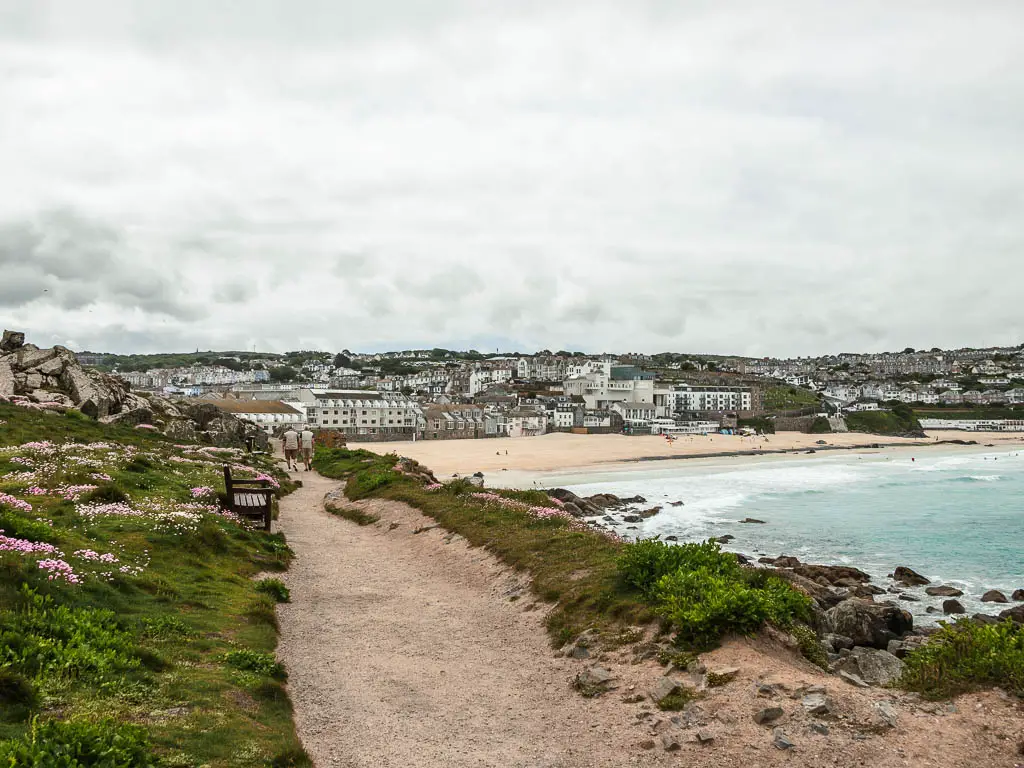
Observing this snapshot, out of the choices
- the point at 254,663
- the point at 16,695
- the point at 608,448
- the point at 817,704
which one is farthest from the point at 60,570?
A: the point at 608,448

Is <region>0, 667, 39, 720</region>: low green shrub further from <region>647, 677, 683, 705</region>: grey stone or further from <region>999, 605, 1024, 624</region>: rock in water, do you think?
<region>999, 605, 1024, 624</region>: rock in water

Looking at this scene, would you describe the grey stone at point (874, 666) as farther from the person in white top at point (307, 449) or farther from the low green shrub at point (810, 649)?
the person in white top at point (307, 449)

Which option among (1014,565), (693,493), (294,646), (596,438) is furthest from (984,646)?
(596,438)

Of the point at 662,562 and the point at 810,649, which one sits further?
the point at 662,562

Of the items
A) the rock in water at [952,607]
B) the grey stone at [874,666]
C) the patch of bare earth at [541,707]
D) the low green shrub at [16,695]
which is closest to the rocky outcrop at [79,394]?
the patch of bare earth at [541,707]

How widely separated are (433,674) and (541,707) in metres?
2.07

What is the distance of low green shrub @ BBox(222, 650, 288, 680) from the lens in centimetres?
926

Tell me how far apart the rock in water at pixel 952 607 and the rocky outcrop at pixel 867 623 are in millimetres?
4936

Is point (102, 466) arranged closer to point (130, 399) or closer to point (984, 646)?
point (984, 646)

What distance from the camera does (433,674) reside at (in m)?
10.8

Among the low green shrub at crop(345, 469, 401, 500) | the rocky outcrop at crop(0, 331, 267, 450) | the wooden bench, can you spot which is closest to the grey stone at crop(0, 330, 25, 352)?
the rocky outcrop at crop(0, 331, 267, 450)

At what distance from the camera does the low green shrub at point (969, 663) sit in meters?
8.03

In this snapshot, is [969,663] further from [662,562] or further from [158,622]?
[158,622]

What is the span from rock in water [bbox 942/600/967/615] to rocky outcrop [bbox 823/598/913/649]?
4936 mm
